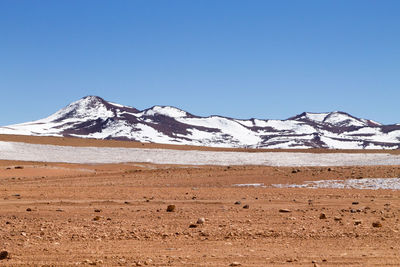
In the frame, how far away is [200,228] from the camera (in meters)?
12.3

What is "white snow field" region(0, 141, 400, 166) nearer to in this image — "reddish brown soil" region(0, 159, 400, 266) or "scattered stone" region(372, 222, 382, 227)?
"reddish brown soil" region(0, 159, 400, 266)

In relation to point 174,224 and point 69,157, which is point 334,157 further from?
point 174,224

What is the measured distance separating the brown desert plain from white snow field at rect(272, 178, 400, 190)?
2684 mm

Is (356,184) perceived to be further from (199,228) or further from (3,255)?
(3,255)

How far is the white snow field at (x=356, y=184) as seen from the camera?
25.7 metres

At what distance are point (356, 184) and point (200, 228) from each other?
16452mm

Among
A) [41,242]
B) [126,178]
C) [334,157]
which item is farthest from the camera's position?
[334,157]

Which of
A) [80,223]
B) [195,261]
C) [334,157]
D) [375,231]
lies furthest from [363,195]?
[334,157]

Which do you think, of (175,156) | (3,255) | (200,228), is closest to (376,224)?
(200,228)

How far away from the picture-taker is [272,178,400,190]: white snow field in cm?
2571

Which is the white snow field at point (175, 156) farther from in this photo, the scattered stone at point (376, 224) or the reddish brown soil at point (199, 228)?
the scattered stone at point (376, 224)

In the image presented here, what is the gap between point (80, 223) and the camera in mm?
12992

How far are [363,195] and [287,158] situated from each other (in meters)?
33.8

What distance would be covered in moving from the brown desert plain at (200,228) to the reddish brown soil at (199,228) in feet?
0.06
